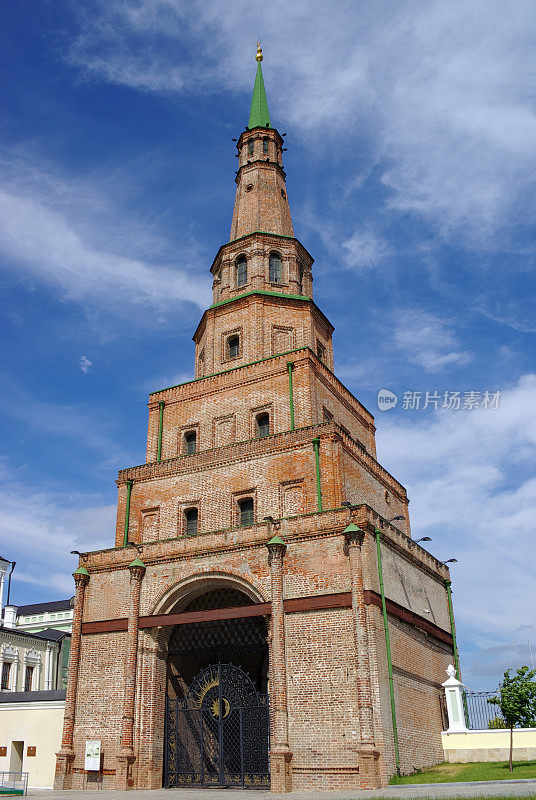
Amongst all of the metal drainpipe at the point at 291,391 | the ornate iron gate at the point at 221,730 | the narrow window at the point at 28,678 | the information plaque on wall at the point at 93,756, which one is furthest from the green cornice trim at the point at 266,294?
the narrow window at the point at 28,678

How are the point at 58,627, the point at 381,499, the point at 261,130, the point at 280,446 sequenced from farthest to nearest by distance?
1. the point at 58,627
2. the point at 261,130
3. the point at 381,499
4. the point at 280,446

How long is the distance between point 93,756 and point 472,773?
39.7ft

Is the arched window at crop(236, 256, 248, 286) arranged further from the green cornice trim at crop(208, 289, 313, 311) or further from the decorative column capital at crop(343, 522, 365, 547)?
the decorative column capital at crop(343, 522, 365, 547)

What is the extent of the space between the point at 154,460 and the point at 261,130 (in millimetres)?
19792

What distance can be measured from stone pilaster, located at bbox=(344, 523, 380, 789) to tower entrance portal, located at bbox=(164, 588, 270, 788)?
3.87 m

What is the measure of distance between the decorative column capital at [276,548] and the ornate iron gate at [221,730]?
3968 mm

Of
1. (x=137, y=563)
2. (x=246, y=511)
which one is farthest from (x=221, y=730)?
(x=246, y=511)

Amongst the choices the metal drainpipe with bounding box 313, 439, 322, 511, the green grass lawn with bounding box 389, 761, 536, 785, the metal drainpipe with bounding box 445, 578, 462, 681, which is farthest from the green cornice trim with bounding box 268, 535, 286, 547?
the metal drainpipe with bounding box 445, 578, 462, 681

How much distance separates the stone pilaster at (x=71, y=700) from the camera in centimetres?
2364

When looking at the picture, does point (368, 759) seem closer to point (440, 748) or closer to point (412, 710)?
point (412, 710)

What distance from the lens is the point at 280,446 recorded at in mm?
27141

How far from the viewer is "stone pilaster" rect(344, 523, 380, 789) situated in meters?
19.2

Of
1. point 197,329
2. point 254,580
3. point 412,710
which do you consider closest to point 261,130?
point 197,329

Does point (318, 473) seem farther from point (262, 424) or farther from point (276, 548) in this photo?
point (262, 424)
